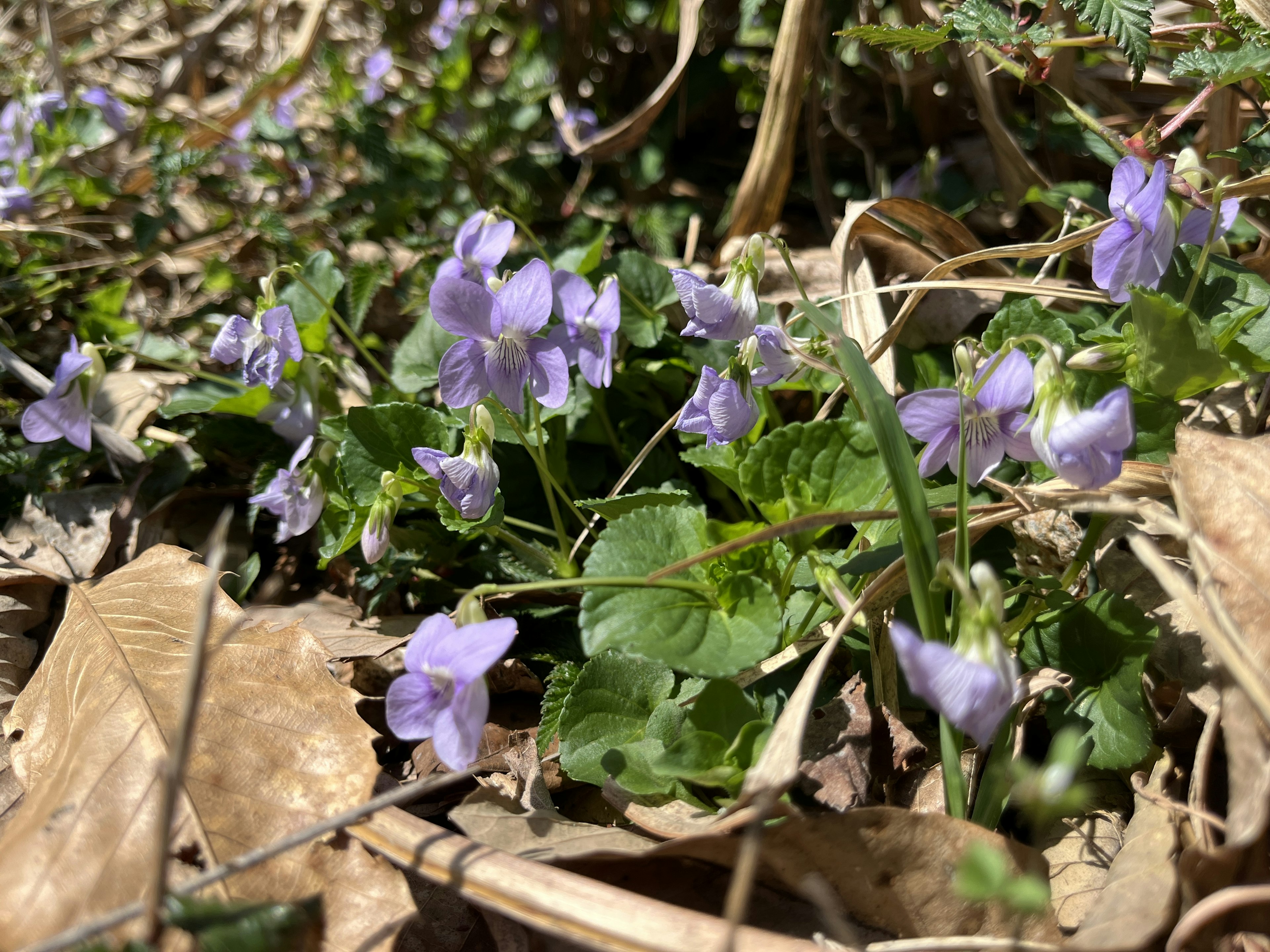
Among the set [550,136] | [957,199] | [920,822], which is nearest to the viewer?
[920,822]

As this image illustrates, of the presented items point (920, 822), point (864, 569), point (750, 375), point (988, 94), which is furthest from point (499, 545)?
point (988, 94)

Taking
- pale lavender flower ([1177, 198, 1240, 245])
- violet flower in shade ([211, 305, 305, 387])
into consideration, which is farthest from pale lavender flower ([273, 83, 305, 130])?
pale lavender flower ([1177, 198, 1240, 245])

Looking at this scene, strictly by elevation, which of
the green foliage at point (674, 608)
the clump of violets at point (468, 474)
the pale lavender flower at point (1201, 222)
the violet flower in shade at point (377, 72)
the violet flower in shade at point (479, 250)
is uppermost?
the violet flower in shade at point (377, 72)

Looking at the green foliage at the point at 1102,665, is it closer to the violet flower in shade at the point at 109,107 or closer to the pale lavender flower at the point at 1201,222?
the pale lavender flower at the point at 1201,222

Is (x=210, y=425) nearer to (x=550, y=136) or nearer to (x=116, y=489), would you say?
(x=116, y=489)

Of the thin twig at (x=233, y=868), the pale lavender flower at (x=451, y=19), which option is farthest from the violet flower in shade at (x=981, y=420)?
the pale lavender flower at (x=451, y=19)

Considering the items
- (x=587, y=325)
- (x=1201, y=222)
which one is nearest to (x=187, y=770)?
(x=587, y=325)

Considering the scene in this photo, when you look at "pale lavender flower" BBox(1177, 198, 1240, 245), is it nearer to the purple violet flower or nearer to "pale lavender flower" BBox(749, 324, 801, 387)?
"pale lavender flower" BBox(749, 324, 801, 387)
